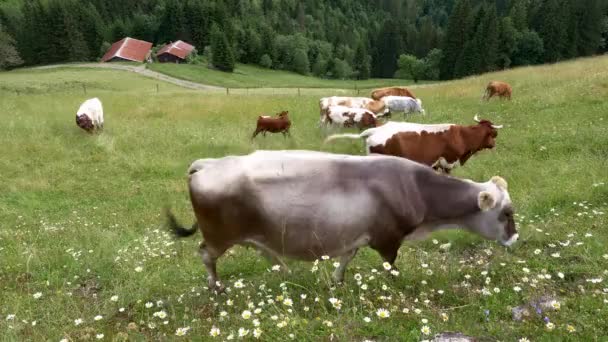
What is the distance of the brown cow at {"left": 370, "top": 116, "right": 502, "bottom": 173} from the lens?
12.6 meters

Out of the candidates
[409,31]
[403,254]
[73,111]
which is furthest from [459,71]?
[403,254]

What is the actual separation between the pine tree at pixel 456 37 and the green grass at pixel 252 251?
6362 cm

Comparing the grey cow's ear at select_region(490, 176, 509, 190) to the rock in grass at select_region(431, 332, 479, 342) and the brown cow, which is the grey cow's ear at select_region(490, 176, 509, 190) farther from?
the brown cow

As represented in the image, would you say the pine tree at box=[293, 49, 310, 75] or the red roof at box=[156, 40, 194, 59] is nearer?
the red roof at box=[156, 40, 194, 59]

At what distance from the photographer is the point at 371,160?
6.78m

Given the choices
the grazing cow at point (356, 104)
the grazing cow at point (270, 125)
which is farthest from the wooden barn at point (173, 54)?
the grazing cow at point (270, 125)

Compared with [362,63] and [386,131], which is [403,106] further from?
[362,63]

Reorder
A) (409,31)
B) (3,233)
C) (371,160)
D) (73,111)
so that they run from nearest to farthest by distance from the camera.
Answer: (371,160)
(3,233)
(73,111)
(409,31)

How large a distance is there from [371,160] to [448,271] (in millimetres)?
1927

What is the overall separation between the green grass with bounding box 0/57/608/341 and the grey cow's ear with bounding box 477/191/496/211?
0.86 meters

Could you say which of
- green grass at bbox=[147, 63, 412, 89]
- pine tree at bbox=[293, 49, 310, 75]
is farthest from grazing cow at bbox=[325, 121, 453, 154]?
pine tree at bbox=[293, 49, 310, 75]

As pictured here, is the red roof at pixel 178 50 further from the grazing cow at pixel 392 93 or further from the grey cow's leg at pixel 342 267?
the grey cow's leg at pixel 342 267

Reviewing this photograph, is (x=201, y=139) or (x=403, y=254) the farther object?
(x=201, y=139)

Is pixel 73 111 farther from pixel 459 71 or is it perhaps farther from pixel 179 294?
pixel 459 71
